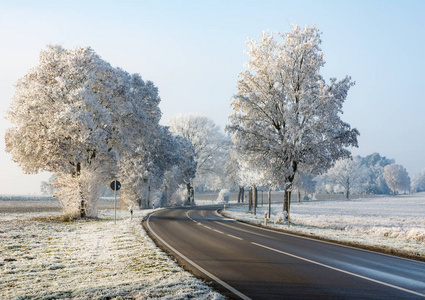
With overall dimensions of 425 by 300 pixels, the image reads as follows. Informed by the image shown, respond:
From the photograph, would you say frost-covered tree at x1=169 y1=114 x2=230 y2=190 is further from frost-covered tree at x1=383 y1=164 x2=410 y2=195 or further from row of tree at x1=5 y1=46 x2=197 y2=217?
frost-covered tree at x1=383 y1=164 x2=410 y2=195

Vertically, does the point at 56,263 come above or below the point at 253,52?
below

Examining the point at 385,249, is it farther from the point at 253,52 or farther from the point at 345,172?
the point at 345,172

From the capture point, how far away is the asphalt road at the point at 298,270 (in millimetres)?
7320

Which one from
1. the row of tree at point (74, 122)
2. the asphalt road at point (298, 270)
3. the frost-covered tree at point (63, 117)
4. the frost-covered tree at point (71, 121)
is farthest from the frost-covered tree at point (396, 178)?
the asphalt road at point (298, 270)

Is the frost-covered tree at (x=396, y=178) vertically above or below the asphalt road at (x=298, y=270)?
above

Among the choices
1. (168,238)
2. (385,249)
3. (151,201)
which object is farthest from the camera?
(151,201)

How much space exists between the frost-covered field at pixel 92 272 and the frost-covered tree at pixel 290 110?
1456cm

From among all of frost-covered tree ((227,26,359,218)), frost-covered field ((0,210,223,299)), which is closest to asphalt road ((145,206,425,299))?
frost-covered field ((0,210,223,299))

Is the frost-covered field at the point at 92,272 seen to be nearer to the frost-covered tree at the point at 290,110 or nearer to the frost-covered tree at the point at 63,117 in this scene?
the frost-covered tree at the point at 63,117

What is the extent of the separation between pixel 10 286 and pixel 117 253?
4.57m

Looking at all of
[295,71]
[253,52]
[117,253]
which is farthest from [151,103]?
[117,253]

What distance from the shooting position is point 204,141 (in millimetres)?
69688

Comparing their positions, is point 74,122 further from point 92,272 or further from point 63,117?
point 92,272

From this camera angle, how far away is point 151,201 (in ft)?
169
